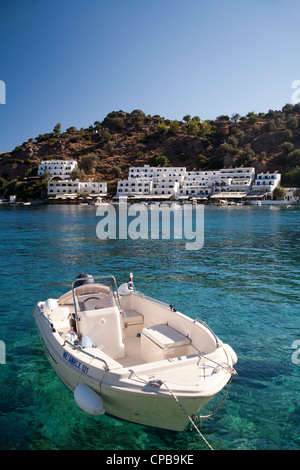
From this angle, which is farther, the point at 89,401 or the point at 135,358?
the point at 135,358

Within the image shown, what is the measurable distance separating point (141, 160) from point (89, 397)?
15565 cm

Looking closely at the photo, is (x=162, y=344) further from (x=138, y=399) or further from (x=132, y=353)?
(x=138, y=399)

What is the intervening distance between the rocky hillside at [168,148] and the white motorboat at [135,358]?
11938 cm

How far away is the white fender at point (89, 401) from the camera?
20.8 feet

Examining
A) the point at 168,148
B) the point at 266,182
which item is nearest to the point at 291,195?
the point at 266,182

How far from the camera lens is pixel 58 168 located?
468ft

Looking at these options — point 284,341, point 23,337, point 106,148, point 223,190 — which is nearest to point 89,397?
point 23,337

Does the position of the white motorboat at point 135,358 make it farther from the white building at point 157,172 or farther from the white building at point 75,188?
the white building at point 157,172

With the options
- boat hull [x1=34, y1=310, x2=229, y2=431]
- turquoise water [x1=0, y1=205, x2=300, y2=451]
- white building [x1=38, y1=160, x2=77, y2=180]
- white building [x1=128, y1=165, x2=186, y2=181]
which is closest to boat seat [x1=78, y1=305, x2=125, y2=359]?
boat hull [x1=34, y1=310, x2=229, y2=431]

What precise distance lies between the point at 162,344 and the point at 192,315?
5798 mm

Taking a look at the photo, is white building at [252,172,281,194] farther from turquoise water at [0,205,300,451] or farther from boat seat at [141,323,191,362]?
boat seat at [141,323,191,362]

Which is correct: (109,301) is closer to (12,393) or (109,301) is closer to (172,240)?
(12,393)

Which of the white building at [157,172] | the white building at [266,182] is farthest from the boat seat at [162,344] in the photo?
the white building at [157,172]

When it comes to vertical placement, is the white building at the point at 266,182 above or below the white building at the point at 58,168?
below
